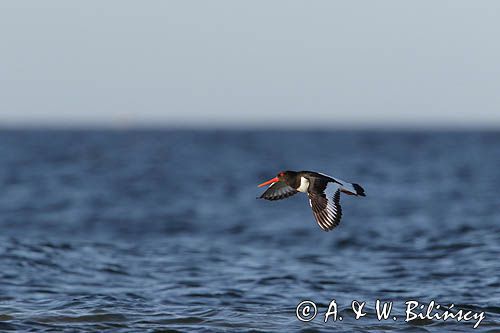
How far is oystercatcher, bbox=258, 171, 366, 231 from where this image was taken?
12445 millimetres

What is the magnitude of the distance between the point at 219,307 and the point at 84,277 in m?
4.02

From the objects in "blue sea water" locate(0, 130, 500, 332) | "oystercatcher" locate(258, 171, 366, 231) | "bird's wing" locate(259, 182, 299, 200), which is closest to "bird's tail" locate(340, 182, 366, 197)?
"oystercatcher" locate(258, 171, 366, 231)

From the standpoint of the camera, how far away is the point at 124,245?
23.5 m

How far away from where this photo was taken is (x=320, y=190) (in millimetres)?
13047

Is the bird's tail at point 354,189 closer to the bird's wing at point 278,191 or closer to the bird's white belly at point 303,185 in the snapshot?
the bird's white belly at point 303,185

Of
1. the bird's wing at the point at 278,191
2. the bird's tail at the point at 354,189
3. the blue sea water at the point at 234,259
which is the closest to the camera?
the bird's tail at the point at 354,189

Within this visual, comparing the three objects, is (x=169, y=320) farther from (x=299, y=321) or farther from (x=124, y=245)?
(x=124, y=245)

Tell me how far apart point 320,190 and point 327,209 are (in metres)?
0.52

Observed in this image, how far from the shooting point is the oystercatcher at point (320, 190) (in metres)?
12.4

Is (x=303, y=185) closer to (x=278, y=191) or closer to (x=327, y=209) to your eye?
(x=278, y=191)

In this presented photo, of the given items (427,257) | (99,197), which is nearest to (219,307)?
(427,257)

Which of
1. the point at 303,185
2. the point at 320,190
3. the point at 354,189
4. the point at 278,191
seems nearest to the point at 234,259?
the point at 278,191

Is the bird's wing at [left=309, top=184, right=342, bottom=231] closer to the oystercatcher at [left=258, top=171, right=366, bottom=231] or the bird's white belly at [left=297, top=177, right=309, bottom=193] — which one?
the oystercatcher at [left=258, top=171, right=366, bottom=231]

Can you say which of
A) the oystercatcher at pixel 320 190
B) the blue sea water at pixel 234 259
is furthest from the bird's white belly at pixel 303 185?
the blue sea water at pixel 234 259
